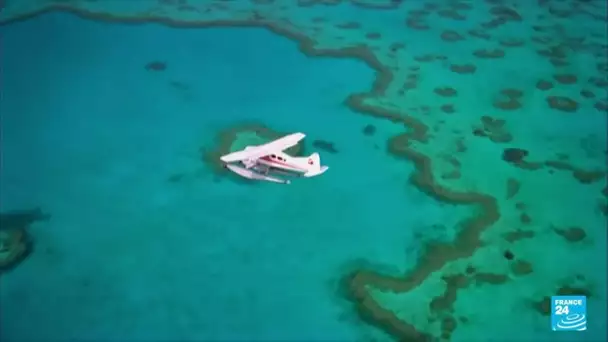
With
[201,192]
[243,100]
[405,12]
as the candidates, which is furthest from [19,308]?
[405,12]

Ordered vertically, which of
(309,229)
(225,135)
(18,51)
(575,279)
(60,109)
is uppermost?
(18,51)

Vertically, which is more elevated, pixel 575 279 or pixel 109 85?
pixel 109 85

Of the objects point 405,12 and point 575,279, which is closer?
point 575,279

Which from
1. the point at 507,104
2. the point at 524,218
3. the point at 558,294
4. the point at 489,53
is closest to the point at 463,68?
the point at 489,53

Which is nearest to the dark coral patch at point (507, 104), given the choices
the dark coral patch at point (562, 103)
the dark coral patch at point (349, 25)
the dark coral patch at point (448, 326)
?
the dark coral patch at point (562, 103)

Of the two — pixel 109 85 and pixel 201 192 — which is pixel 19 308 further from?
pixel 109 85

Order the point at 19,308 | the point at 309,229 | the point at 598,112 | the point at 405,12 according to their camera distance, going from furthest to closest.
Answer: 1. the point at 405,12
2. the point at 598,112
3. the point at 309,229
4. the point at 19,308

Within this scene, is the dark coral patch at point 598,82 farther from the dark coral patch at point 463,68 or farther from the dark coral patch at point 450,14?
the dark coral patch at point 450,14
